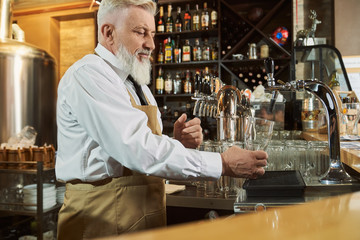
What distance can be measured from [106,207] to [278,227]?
110 centimetres

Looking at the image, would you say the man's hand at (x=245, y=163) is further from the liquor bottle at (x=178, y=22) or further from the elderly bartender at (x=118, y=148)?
the liquor bottle at (x=178, y=22)

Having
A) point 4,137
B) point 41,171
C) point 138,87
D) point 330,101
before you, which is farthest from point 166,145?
point 4,137

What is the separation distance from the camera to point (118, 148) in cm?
122

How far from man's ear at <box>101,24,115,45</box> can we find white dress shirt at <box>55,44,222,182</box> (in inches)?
7.6

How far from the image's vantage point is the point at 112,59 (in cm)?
158

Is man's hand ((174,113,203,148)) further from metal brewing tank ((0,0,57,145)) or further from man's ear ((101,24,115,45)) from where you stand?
metal brewing tank ((0,0,57,145))

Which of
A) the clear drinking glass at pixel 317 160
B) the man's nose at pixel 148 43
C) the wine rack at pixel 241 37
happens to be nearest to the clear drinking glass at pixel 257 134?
the clear drinking glass at pixel 317 160

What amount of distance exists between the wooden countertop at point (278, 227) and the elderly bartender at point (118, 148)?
0.79 meters

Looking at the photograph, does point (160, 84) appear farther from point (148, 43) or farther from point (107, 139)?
point (107, 139)

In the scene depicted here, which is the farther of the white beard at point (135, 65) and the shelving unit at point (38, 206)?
the shelving unit at point (38, 206)

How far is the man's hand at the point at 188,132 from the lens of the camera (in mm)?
1705

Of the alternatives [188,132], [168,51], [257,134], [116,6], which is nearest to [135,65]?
[116,6]

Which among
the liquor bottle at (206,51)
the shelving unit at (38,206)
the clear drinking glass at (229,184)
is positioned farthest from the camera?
the liquor bottle at (206,51)

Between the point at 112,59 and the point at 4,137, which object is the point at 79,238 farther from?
the point at 4,137
